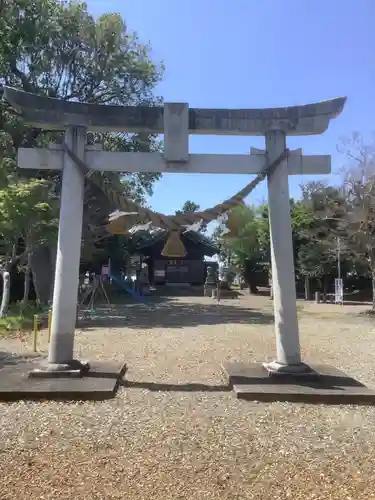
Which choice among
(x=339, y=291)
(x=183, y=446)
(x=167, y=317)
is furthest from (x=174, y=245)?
(x=339, y=291)

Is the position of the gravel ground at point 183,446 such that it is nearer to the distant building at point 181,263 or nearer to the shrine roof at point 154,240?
the shrine roof at point 154,240

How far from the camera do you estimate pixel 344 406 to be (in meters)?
5.80

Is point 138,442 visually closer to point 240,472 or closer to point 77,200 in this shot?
point 240,472

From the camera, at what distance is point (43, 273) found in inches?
789

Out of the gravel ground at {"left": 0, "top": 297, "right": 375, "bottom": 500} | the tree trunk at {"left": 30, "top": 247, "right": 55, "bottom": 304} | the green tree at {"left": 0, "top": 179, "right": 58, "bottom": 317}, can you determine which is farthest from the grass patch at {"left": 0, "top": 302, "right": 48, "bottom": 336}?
the gravel ground at {"left": 0, "top": 297, "right": 375, "bottom": 500}

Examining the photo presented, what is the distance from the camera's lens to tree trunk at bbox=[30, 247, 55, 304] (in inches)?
773

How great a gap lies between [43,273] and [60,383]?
1459cm

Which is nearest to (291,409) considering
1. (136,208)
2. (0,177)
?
(136,208)

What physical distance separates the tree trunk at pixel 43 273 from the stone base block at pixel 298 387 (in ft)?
46.5

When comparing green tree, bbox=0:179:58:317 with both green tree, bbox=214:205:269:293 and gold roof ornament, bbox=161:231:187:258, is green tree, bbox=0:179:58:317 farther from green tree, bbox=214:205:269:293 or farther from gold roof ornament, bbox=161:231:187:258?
green tree, bbox=214:205:269:293

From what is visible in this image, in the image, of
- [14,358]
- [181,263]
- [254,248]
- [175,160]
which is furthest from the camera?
[181,263]

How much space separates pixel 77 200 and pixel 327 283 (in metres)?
24.6

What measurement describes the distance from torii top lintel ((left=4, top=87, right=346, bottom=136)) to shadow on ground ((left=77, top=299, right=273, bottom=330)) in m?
8.59

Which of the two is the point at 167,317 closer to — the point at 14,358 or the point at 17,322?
the point at 17,322
